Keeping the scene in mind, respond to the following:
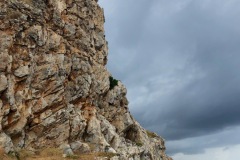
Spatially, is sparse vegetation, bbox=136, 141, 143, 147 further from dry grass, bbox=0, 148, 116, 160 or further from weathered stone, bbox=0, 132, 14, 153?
weathered stone, bbox=0, 132, 14, 153

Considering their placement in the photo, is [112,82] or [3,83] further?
[112,82]

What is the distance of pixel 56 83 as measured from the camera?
50.6m

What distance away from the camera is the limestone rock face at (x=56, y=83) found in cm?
4441

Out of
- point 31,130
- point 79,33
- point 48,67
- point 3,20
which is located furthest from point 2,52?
point 79,33

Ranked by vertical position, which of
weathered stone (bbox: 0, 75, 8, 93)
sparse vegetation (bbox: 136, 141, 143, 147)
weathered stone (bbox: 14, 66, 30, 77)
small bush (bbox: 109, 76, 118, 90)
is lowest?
weathered stone (bbox: 0, 75, 8, 93)

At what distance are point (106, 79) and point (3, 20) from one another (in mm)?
25710

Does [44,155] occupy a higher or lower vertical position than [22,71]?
lower

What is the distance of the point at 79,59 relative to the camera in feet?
188

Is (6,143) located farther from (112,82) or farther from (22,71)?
(112,82)

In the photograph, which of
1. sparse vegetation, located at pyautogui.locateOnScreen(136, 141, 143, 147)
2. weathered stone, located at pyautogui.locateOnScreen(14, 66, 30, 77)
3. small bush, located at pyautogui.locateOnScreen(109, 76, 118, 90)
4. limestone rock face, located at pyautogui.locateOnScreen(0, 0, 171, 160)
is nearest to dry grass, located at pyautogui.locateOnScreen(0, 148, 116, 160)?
limestone rock face, located at pyautogui.locateOnScreen(0, 0, 171, 160)

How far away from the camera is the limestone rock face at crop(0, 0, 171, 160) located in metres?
44.4

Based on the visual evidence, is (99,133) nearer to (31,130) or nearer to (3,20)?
(31,130)

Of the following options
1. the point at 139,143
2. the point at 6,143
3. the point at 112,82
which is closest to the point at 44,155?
the point at 6,143

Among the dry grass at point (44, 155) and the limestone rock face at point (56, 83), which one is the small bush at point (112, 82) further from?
the dry grass at point (44, 155)
